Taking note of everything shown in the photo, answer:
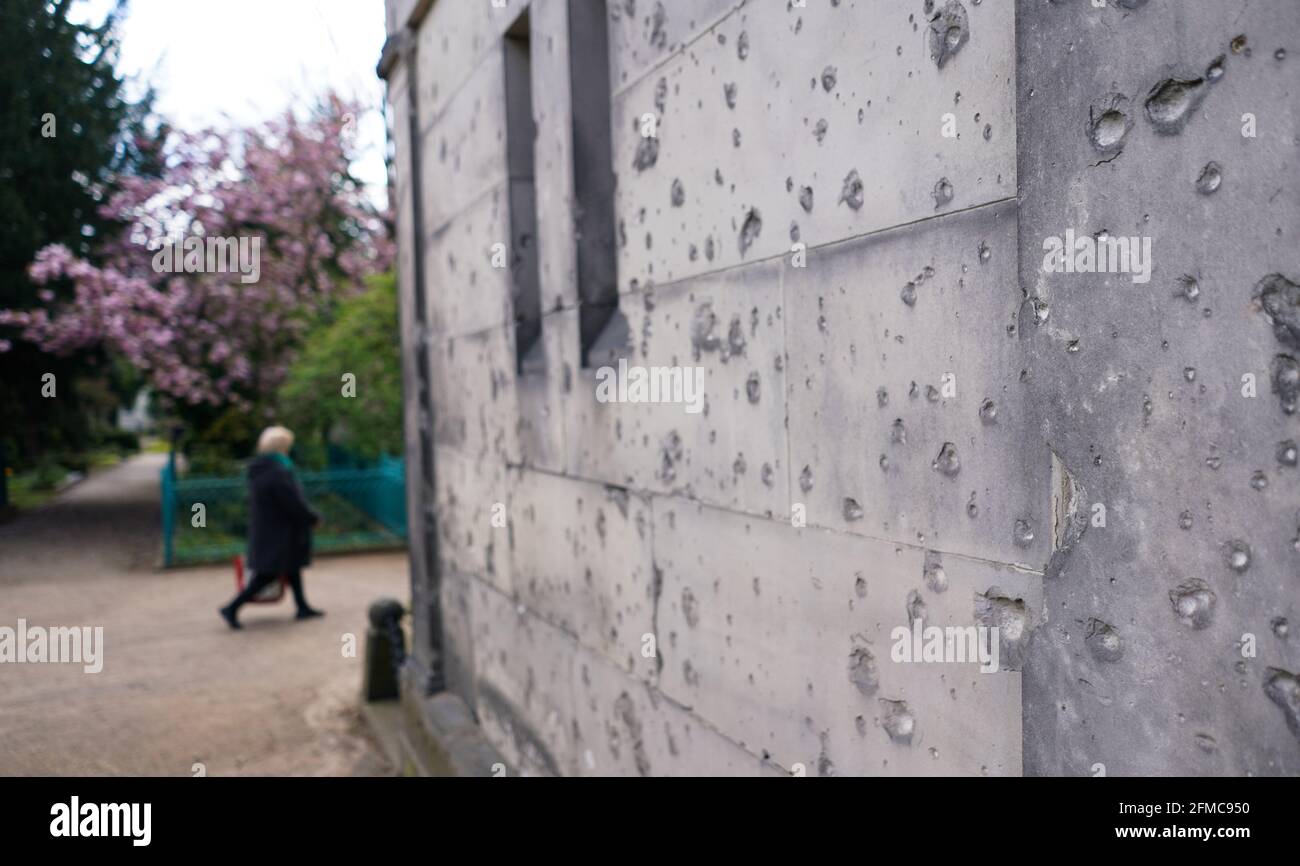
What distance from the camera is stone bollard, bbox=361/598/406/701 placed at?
6727 millimetres

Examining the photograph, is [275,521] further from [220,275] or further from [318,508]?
[220,275]

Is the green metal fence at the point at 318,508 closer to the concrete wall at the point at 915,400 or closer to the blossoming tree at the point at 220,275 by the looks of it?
the blossoming tree at the point at 220,275

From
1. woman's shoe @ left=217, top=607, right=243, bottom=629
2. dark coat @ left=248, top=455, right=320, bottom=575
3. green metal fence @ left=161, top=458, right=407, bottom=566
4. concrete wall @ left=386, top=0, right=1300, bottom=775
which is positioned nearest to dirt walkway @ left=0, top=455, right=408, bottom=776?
woman's shoe @ left=217, top=607, right=243, bottom=629

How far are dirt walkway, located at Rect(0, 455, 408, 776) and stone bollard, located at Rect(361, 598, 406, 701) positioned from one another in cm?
21

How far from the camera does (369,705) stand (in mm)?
6719

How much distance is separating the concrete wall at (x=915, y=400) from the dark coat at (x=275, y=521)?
526 cm

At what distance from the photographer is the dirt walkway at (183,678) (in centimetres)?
586

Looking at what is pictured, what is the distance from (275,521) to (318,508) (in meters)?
5.56

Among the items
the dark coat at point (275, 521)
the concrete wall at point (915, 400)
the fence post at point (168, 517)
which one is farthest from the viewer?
the fence post at point (168, 517)

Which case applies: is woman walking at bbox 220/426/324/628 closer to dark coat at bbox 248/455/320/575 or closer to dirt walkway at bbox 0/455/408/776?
dark coat at bbox 248/455/320/575

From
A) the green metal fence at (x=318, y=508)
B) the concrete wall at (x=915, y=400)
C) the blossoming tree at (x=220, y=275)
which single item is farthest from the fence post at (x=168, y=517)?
the concrete wall at (x=915, y=400)

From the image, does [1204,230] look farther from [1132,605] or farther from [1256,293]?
[1132,605]

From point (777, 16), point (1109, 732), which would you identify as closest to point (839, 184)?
point (777, 16)

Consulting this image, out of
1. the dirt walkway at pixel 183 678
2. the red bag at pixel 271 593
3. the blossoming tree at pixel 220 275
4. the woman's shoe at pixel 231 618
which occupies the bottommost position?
the dirt walkway at pixel 183 678
